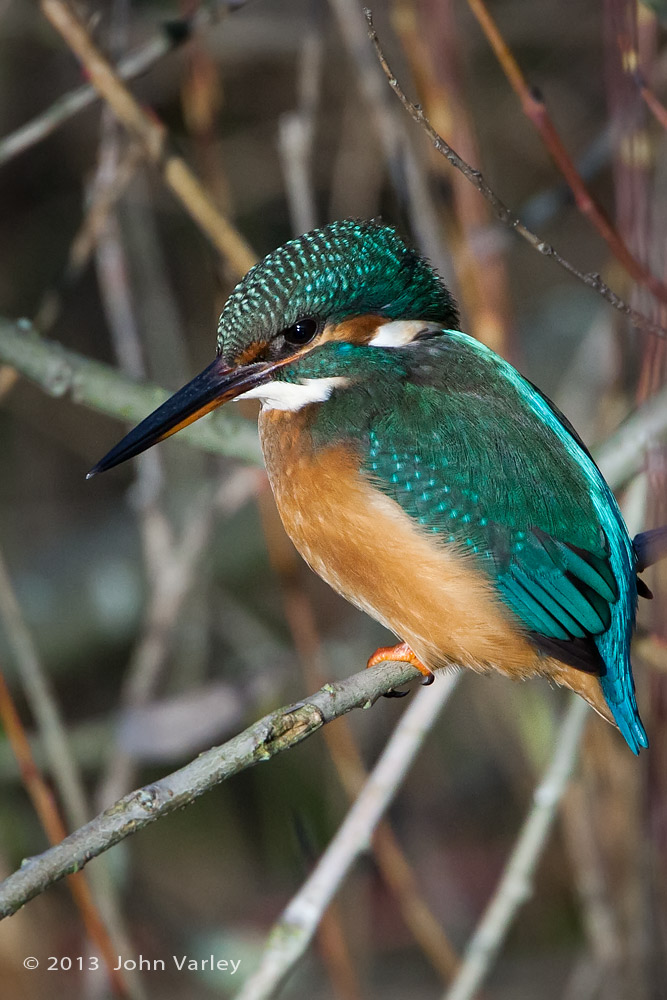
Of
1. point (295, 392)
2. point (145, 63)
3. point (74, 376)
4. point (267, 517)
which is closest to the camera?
point (295, 392)

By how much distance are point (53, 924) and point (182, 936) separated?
2.46 feet

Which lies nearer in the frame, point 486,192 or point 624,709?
point 486,192

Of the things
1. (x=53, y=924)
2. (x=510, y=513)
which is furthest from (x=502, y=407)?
(x=53, y=924)

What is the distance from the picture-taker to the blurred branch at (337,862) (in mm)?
1826

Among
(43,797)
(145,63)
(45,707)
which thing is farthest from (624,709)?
(145,63)

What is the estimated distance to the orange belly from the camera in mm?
2146

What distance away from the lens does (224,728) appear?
11.1ft

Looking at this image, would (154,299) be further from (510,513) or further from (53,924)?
(53,924)

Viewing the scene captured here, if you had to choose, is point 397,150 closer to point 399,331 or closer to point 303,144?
point 303,144

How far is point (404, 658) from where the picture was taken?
2283mm

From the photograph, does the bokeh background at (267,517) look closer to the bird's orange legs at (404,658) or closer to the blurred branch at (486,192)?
the bird's orange legs at (404,658)

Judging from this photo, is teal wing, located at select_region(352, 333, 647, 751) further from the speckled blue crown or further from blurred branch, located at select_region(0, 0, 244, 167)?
blurred branch, located at select_region(0, 0, 244, 167)

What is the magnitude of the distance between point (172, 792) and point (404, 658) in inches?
33.8
